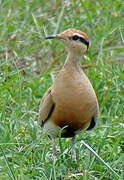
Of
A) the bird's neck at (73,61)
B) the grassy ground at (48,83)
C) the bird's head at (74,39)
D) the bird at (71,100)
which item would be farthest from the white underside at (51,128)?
the bird's head at (74,39)

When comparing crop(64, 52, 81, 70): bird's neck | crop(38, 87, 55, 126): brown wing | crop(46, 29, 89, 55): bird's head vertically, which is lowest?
crop(38, 87, 55, 126): brown wing

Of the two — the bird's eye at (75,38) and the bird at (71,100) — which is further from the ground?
the bird's eye at (75,38)

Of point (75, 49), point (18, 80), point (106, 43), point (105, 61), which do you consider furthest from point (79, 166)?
point (106, 43)

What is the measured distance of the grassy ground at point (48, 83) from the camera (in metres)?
4.11

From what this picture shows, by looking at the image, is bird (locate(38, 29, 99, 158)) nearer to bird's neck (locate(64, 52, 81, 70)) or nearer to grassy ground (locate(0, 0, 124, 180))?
bird's neck (locate(64, 52, 81, 70))

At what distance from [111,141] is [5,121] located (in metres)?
1.01

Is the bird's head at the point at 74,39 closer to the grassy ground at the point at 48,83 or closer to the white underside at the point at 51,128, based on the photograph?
the white underside at the point at 51,128

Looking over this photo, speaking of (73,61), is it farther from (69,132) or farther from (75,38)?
(69,132)

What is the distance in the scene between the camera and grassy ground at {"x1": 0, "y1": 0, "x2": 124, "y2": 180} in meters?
4.11

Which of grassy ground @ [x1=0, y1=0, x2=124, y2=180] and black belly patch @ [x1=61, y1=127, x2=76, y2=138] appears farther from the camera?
black belly patch @ [x1=61, y1=127, x2=76, y2=138]

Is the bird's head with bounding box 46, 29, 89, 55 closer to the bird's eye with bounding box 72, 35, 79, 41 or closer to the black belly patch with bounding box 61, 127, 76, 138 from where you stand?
the bird's eye with bounding box 72, 35, 79, 41

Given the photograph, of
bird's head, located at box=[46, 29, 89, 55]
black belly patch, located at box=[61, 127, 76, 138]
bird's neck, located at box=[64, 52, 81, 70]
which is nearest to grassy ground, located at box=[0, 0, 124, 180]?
black belly patch, located at box=[61, 127, 76, 138]

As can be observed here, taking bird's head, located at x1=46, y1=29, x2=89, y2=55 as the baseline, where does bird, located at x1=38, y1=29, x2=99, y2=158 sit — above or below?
below

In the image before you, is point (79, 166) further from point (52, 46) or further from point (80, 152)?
point (52, 46)
